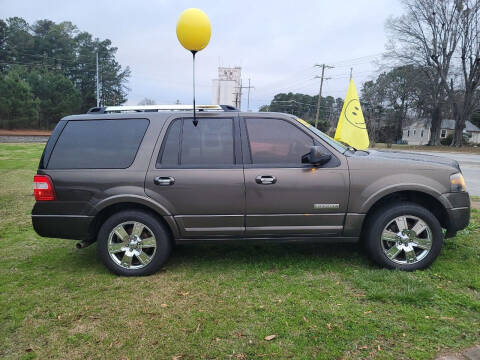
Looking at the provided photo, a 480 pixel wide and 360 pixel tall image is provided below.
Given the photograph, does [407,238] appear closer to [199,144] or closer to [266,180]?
[266,180]

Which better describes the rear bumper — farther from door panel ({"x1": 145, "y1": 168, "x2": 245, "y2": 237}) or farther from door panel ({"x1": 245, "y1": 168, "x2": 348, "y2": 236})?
door panel ({"x1": 245, "y1": 168, "x2": 348, "y2": 236})

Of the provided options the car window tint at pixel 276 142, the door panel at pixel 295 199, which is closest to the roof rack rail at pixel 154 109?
the car window tint at pixel 276 142

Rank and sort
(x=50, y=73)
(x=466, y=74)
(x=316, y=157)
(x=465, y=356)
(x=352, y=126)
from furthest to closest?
(x=50, y=73) → (x=466, y=74) → (x=352, y=126) → (x=316, y=157) → (x=465, y=356)

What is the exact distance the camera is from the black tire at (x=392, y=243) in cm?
365

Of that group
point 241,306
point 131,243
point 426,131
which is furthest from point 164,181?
point 426,131

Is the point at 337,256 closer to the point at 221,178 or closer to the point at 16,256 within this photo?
the point at 221,178

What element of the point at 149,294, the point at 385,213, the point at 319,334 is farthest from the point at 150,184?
the point at 385,213

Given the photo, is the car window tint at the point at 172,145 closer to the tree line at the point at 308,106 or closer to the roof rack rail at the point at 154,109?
the roof rack rail at the point at 154,109

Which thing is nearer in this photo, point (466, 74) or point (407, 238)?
point (407, 238)

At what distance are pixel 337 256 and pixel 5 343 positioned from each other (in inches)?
136

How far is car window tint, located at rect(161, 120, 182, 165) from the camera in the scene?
12.2 ft

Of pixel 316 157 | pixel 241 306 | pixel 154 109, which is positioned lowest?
pixel 241 306

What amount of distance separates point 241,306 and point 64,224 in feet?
6.99

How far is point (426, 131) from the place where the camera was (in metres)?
66.4
